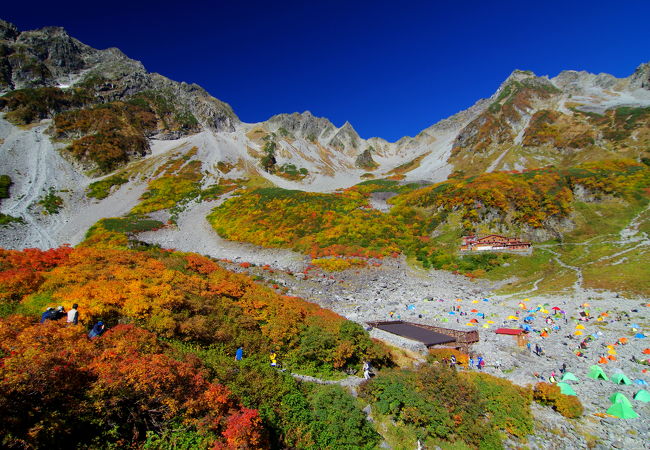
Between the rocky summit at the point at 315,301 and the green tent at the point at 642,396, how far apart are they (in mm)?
108

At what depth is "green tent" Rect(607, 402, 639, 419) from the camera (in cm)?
1398

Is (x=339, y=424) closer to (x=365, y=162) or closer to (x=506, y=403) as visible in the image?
(x=506, y=403)

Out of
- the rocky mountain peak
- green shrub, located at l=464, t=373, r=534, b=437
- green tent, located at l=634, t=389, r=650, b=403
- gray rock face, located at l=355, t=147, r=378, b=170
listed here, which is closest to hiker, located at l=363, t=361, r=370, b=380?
green shrub, located at l=464, t=373, r=534, b=437

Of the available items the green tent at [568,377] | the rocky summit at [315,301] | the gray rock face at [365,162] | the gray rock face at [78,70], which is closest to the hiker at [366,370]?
the rocky summit at [315,301]

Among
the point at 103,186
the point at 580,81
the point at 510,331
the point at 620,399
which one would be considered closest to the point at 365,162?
the point at 580,81

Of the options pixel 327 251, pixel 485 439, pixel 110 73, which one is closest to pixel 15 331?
pixel 485 439

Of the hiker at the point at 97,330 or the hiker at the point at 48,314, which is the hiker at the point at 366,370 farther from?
the hiker at the point at 48,314

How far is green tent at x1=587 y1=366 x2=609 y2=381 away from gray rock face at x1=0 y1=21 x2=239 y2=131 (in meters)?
163

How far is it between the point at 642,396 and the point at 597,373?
8.28 ft

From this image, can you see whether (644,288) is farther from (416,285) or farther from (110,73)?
(110,73)

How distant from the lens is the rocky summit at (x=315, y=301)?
28.3ft

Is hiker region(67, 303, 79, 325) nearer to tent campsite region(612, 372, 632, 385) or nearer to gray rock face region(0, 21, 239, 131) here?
tent campsite region(612, 372, 632, 385)

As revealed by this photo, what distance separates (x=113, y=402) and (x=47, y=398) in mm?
1408

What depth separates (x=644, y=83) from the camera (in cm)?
13375
